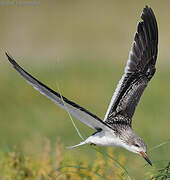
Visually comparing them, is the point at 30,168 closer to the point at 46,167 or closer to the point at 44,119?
the point at 46,167

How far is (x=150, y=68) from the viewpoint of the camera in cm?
645

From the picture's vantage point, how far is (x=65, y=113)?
11328 mm

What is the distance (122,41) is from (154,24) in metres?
16.5

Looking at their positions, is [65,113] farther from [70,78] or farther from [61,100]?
[61,100]

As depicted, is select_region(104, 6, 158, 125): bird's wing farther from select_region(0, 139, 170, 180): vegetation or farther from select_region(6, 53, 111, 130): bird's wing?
select_region(6, 53, 111, 130): bird's wing

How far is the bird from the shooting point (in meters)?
4.75

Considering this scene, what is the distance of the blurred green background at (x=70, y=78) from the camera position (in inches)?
370

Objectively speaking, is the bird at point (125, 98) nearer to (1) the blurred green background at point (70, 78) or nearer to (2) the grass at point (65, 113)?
(1) the blurred green background at point (70, 78)

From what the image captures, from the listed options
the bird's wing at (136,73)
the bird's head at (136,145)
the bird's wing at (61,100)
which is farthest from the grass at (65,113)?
the bird's wing at (61,100)

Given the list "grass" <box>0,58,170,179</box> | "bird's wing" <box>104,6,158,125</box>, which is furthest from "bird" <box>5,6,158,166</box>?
"grass" <box>0,58,170,179</box>

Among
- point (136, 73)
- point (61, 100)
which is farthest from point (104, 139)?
point (136, 73)

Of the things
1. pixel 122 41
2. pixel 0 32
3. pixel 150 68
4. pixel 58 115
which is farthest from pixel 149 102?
pixel 0 32

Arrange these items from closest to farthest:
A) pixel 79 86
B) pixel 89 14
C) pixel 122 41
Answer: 1. pixel 79 86
2. pixel 122 41
3. pixel 89 14

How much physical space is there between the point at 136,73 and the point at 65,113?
5.20 metres
